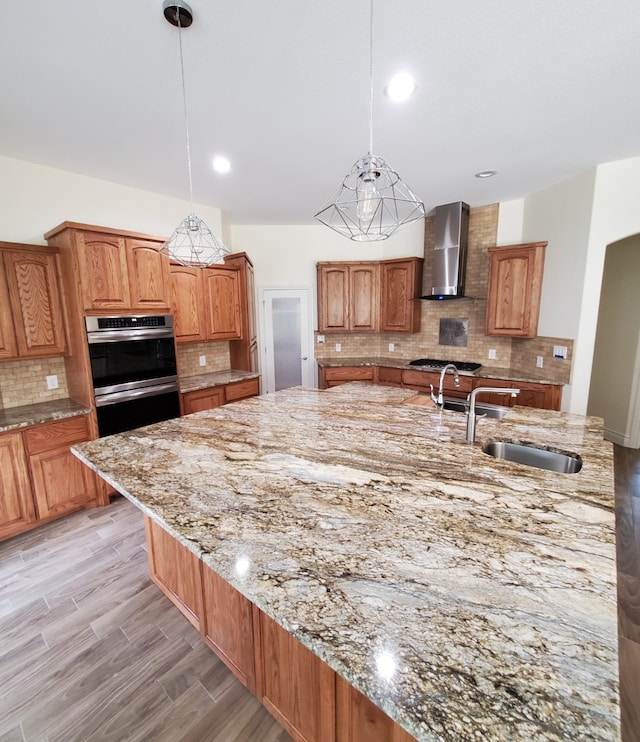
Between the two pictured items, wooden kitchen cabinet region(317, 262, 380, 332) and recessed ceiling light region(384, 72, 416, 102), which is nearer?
recessed ceiling light region(384, 72, 416, 102)

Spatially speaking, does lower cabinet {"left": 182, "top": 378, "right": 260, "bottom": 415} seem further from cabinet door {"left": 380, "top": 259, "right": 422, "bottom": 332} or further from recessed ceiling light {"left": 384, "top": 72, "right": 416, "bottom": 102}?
recessed ceiling light {"left": 384, "top": 72, "right": 416, "bottom": 102}

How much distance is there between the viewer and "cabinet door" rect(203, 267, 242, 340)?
12.4ft

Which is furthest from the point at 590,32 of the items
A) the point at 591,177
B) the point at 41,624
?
the point at 41,624

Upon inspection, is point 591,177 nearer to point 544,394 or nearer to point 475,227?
point 475,227

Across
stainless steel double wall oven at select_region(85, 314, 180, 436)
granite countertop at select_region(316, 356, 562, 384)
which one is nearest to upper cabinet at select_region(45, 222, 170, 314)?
stainless steel double wall oven at select_region(85, 314, 180, 436)

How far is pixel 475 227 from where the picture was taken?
4367mm

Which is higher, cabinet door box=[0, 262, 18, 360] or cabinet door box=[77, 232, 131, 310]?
cabinet door box=[77, 232, 131, 310]

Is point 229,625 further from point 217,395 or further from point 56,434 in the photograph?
point 217,395

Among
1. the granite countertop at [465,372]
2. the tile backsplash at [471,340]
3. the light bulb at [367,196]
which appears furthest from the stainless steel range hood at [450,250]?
the light bulb at [367,196]

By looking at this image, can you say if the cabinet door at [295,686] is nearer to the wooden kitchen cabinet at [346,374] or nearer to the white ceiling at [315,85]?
the white ceiling at [315,85]

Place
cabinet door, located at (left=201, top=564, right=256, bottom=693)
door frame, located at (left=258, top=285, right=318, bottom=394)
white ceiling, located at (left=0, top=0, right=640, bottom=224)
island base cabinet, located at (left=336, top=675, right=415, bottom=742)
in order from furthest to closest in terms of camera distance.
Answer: door frame, located at (left=258, top=285, right=318, bottom=394), white ceiling, located at (left=0, top=0, right=640, bottom=224), cabinet door, located at (left=201, top=564, right=256, bottom=693), island base cabinet, located at (left=336, top=675, right=415, bottom=742)

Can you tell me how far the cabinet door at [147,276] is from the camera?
2.97 meters

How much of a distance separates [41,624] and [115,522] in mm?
904

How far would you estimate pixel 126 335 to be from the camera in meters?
2.89
